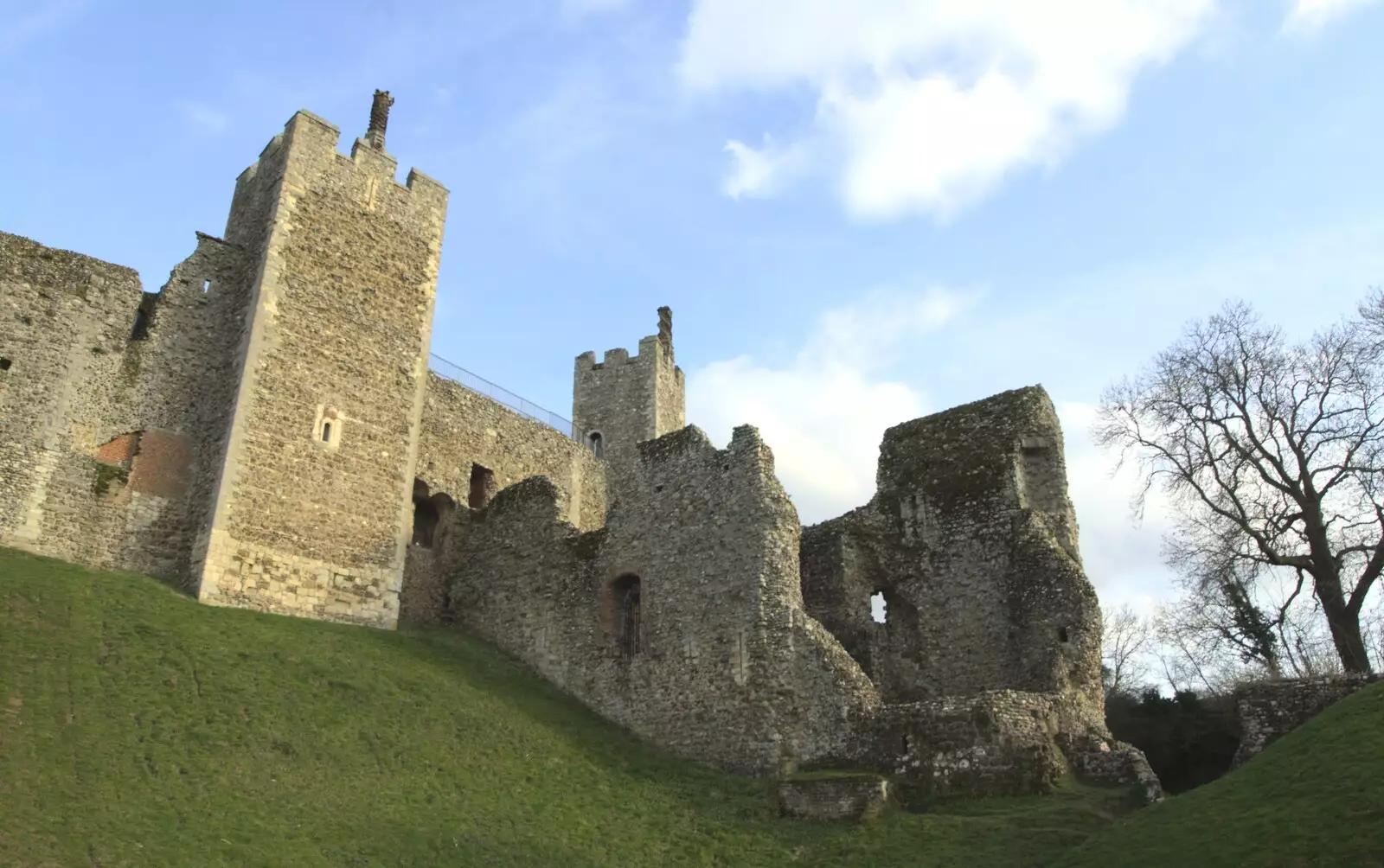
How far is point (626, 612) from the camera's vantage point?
846 inches

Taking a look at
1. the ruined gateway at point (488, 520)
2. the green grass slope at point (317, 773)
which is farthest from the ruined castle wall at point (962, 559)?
the green grass slope at point (317, 773)

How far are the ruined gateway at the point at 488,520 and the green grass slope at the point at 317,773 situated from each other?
141 centimetres

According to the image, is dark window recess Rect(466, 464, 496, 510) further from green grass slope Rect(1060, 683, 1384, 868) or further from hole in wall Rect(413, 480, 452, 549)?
green grass slope Rect(1060, 683, 1384, 868)

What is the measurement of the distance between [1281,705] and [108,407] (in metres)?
21.4

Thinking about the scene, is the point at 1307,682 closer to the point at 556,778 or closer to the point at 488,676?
the point at 556,778

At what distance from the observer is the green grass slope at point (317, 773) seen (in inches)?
463

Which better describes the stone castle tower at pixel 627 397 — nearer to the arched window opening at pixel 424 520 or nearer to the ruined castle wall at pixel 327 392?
the arched window opening at pixel 424 520

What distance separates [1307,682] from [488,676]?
554 inches

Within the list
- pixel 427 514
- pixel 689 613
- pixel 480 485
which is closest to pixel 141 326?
pixel 427 514

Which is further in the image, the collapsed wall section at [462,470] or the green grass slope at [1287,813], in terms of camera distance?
the collapsed wall section at [462,470]

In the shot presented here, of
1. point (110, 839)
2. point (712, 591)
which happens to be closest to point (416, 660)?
point (712, 591)

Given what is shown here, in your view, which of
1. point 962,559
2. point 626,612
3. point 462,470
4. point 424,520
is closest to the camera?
point 962,559

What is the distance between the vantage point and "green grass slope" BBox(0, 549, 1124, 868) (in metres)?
11.8

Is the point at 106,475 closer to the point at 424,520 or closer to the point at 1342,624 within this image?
the point at 424,520
